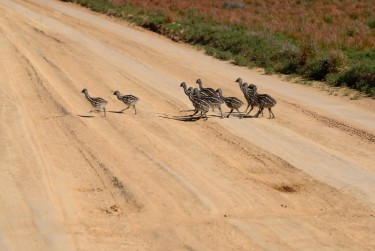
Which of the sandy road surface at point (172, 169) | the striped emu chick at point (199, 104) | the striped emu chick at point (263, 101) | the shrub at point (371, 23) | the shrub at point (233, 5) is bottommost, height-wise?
the sandy road surface at point (172, 169)

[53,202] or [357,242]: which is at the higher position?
[357,242]

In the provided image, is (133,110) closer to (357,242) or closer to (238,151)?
(238,151)

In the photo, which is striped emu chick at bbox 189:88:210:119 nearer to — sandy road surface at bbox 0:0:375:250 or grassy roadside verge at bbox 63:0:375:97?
sandy road surface at bbox 0:0:375:250

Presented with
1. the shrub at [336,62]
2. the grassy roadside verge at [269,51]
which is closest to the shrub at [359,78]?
the grassy roadside verge at [269,51]

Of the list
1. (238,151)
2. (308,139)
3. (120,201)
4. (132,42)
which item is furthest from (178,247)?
(132,42)

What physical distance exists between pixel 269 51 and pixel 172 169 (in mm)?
17949

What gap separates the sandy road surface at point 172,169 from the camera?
11391 millimetres

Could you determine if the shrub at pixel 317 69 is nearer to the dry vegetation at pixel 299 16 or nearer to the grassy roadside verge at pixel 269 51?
the grassy roadside verge at pixel 269 51

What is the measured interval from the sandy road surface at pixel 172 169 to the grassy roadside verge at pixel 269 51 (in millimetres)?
2099

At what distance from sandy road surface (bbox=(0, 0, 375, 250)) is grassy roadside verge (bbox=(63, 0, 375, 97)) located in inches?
82.7

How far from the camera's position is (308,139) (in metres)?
18.1

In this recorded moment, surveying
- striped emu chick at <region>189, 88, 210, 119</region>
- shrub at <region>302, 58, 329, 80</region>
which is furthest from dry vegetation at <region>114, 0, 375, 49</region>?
striped emu chick at <region>189, 88, 210, 119</region>

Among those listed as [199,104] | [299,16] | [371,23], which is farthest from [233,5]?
[199,104]

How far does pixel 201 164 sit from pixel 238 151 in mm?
1596
